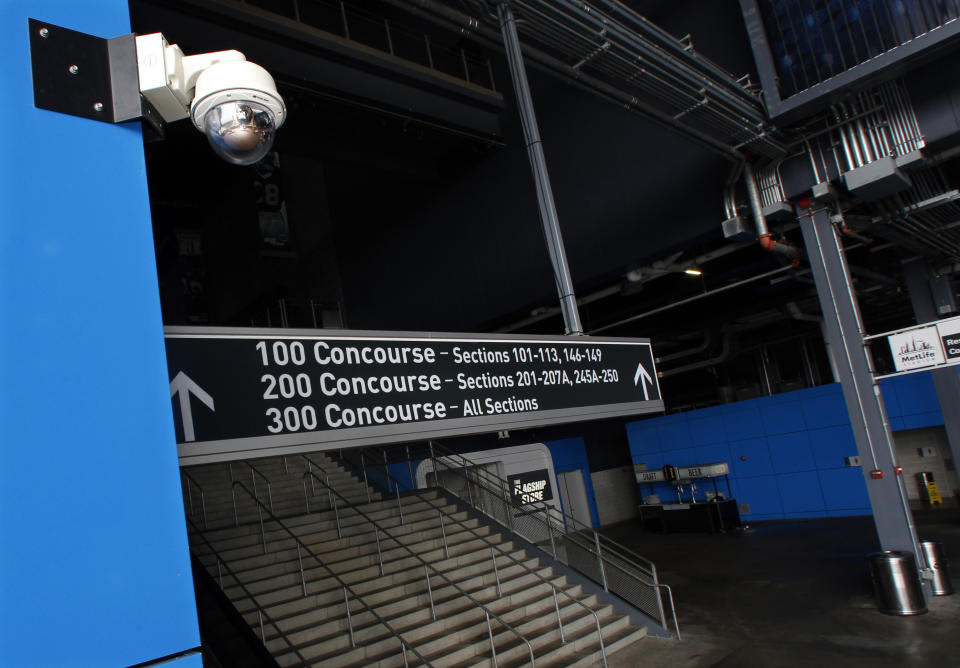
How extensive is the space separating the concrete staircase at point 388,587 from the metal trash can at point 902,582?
319cm

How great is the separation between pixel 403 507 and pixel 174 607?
33.3 feet

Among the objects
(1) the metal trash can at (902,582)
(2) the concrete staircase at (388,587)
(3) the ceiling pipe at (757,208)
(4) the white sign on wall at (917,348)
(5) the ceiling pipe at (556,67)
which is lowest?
(1) the metal trash can at (902,582)

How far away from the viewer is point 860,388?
8.15m

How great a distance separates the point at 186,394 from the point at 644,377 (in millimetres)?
2755

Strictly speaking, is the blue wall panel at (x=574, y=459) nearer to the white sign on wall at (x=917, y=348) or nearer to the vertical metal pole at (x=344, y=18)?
the white sign on wall at (x=917, y=348)

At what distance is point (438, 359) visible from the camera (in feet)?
9.23

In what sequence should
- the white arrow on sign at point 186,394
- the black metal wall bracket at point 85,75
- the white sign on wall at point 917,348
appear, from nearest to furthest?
the black metal wall bracket at point 85,75 → the white arrow on sign at point 186,394 → the white sign on wall at point 917,348

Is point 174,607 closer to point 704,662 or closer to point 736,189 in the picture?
point 704,662

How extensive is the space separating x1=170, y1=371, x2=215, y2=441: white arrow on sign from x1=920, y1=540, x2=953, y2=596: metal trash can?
9060 millimetres

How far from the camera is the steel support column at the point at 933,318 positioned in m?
11.3

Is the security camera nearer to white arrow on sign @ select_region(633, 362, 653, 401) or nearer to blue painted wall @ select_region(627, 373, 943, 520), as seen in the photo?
white arrow on sign @ select_region(633, 362, 653, 401)

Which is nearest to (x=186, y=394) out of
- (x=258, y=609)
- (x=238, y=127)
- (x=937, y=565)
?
(x=238, y=127)

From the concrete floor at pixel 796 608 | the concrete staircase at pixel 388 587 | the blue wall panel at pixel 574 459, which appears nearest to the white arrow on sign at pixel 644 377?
the concrete staircase at pixel 388 587

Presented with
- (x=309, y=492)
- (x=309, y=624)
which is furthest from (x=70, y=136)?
(x=309, y=492)
